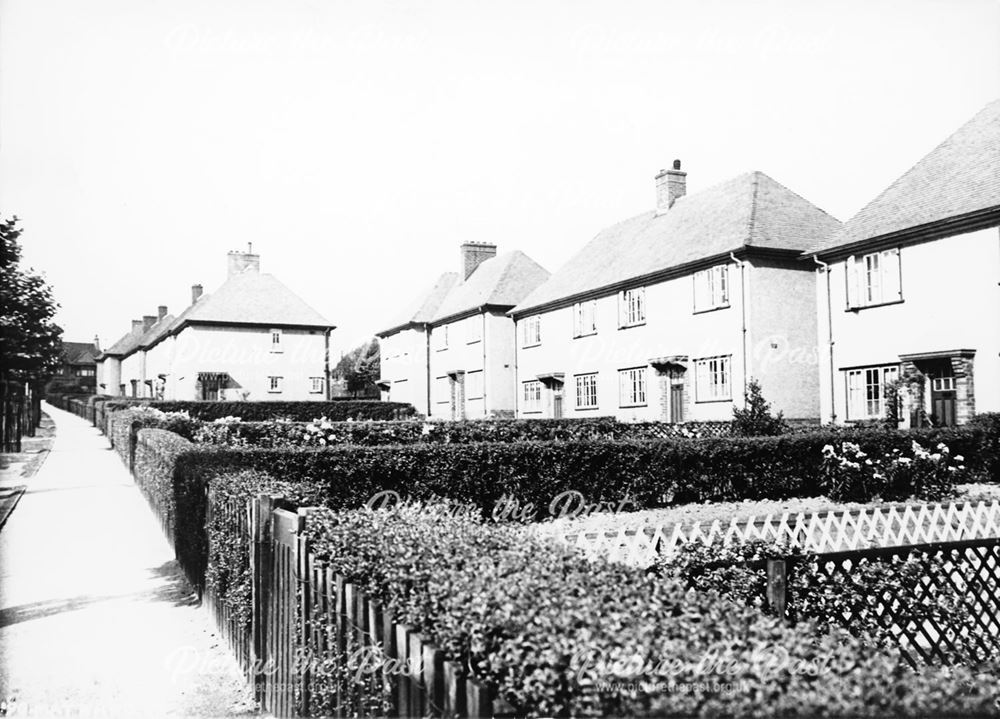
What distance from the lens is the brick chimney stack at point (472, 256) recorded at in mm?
55438

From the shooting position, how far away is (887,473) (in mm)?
16969

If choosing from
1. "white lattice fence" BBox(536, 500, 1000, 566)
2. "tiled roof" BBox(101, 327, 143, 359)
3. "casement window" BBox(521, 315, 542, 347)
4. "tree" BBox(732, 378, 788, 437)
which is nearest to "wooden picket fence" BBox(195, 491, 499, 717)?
"white lattice fence" BBox(536, 500, 1000, 566)

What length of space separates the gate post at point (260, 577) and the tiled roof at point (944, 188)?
863 inches

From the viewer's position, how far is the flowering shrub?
55.7 feet

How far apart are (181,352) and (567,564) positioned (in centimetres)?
5778

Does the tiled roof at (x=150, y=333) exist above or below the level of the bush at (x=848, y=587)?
above

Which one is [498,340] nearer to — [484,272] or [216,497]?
[484,272]

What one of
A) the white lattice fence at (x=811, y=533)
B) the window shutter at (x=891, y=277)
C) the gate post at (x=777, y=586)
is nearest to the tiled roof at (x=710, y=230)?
the window shutter at (x=891, y=277)

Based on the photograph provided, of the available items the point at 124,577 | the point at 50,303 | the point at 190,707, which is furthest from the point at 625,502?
the point at 50,303

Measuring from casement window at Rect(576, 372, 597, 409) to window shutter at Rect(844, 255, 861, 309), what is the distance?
543 inches

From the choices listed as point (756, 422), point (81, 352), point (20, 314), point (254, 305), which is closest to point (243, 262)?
point (254, 305)

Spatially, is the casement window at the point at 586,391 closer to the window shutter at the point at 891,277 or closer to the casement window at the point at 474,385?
the casement window at the point at 474,385

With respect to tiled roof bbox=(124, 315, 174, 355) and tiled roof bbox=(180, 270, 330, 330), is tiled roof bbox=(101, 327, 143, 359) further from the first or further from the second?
tiled roof bbox=(180, 270, 330, 330)

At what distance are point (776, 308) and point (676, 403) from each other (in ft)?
18.9
